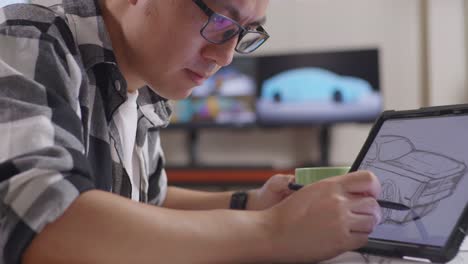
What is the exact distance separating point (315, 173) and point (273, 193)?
0.63 feet

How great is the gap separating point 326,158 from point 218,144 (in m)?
0.88

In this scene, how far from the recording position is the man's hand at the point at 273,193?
0.91 metres

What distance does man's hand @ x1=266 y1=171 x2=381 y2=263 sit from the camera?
1.84 ft

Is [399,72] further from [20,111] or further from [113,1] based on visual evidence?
[20,111]

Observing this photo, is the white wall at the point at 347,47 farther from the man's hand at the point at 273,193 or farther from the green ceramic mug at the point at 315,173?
the green ceramic mug at the point at 315,173

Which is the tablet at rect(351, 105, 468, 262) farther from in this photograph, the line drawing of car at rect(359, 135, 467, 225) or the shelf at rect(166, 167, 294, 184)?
the shelf at rect(166, 167, 294, 184)

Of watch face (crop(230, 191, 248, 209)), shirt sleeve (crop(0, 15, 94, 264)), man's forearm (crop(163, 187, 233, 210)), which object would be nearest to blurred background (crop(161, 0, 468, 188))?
man's forearm (crop(163, 187, 233, 210))

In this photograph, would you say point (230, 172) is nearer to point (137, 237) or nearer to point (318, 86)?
point (318, 86)

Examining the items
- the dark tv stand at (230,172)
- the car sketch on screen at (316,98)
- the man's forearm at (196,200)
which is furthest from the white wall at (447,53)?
the man's forearm at (196,200)

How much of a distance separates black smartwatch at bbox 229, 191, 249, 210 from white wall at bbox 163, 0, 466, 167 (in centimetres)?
275

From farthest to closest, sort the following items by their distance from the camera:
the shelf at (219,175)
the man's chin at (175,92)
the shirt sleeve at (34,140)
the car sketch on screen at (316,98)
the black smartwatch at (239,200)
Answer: the car sketch on screen at (316,98)
the shelf at (219,175)
the black smartwatch at (239,200)
the man's chin at (175,92)
the shirt sleeve at (34,140)

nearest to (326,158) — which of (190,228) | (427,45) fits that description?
(427,45)

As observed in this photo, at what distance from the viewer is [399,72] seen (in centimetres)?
378

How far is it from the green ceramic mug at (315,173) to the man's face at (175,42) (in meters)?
0.21
